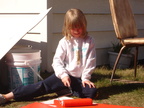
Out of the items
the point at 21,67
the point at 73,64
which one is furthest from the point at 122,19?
the point at 21,67

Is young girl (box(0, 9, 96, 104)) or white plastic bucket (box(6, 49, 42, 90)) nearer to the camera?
young girl (box(0, 9, 96, 104))

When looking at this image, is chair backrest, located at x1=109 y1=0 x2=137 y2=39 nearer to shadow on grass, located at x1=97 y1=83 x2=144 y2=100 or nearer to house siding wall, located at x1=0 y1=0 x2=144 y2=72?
shadow on grass, located at x1=97 y1=83 x2=144 y2=100

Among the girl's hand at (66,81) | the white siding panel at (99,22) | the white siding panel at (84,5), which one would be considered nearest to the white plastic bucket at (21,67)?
the girl's hand at (66,81)

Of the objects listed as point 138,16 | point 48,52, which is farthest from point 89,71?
point 138,16

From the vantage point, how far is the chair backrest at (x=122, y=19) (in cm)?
311

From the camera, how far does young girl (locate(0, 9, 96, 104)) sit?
8.59ft

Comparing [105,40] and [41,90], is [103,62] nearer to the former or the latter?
[105,40]

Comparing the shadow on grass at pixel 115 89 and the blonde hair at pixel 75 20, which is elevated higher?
the blonde hair at pixel 75 20

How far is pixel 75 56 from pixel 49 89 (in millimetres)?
385

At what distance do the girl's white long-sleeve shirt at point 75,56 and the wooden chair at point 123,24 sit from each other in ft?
1.57

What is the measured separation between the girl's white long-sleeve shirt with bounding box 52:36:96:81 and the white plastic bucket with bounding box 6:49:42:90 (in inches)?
10.7

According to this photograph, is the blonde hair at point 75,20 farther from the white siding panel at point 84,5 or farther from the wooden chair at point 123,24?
the white siding panel at point 84,5

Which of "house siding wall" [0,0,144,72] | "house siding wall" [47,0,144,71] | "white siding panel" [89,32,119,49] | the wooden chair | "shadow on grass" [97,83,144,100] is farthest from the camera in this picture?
"white siding panel" [89,32,119,49]

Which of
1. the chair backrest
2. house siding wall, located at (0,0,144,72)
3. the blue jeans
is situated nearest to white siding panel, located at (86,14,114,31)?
house siding wall, located at (0,0,144,72)
